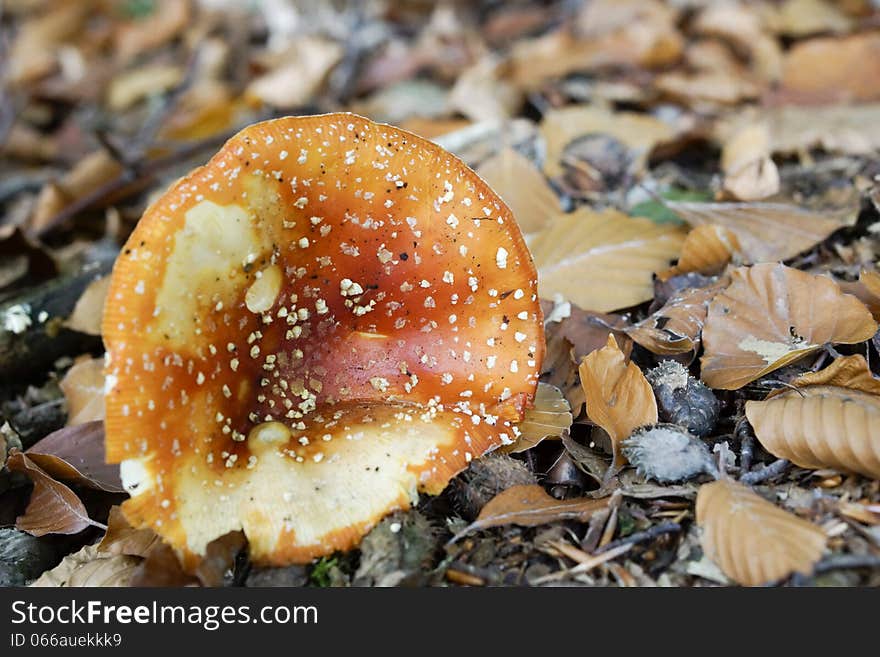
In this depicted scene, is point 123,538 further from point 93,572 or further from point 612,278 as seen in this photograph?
point 612,278

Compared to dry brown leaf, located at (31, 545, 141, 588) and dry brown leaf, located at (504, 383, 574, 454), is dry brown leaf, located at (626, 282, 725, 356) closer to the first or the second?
dry brown leaf, located at (504, 383, 574, 454)

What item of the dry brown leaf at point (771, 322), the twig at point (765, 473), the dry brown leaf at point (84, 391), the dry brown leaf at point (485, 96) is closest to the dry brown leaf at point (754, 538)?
the twig at point (765, 473)

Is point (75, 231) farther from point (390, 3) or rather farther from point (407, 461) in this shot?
point (390, 3)

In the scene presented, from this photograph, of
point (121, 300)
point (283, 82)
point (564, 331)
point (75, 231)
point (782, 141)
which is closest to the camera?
point (121, 300)

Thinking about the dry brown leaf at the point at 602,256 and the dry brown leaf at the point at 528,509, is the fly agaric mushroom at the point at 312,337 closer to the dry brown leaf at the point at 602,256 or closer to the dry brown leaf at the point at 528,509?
the dry brown leaf at the point at 528,509

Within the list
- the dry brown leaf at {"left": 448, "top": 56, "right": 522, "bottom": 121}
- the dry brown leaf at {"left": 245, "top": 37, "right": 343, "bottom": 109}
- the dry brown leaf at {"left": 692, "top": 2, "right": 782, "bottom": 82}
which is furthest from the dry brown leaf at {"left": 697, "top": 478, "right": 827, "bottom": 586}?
the dry brown leaf at {"left": 245, "top": 37, "right": 343, "bottom": 109}

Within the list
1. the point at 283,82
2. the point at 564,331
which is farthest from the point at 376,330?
the point at 283,82
